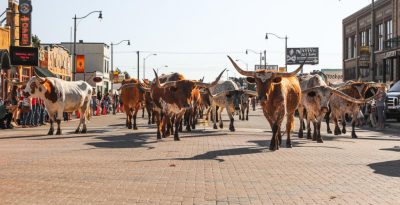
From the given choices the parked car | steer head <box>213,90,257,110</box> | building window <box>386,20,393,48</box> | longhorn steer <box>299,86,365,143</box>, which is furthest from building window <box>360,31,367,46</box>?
longhorn steer <box>299,86,365,143</box>

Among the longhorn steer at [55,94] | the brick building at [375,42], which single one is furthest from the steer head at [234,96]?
the brick building at [375,42]

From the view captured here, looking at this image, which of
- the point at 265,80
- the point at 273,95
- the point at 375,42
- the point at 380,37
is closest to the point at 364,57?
the point at 380,37

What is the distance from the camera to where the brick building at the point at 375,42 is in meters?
52.4

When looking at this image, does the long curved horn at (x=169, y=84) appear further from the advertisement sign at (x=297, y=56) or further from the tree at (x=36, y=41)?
the advertisement sign at (x=297, y=56)

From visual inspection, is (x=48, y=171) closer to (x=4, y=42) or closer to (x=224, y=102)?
(x=224, y=102)

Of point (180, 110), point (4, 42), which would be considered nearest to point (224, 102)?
point (180, 110)

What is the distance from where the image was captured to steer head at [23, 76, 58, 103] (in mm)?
19906

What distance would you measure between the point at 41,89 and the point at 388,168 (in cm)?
1260

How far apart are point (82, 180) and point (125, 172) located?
1.12 m

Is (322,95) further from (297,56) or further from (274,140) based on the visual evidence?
(297,56)

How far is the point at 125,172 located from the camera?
10.4m

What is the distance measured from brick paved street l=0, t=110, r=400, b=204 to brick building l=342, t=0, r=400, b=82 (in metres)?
30.1

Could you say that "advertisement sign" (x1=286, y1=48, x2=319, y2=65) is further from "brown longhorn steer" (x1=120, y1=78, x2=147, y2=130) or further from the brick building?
"brown longhorn steer" (x1=120, y1=78, x2=147, y2=130)

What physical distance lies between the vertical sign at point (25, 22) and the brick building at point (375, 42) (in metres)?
23.6
